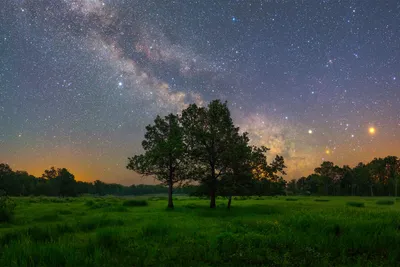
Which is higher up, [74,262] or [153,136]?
[153,136]

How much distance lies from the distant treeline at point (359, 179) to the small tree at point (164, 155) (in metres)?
125

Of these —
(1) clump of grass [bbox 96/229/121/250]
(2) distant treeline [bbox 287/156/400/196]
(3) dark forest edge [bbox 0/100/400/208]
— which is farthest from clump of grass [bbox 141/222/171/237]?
(2) distant treeline [bbox 287/156/400/196]

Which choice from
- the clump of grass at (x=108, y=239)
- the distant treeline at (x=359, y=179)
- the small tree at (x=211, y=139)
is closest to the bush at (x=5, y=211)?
the clump of grass at (x=108, y=239)

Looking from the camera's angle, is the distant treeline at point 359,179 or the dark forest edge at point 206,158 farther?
the distant treeline at point 359,179

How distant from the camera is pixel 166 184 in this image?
4150cm

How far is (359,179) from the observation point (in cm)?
14188

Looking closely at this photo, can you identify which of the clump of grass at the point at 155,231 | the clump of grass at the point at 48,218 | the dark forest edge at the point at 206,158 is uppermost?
the dark forest edge at the point at 206,158

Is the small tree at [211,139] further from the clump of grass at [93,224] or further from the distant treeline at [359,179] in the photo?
the distant treeline at [359,179]

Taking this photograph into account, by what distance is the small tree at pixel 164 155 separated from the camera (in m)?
37.5

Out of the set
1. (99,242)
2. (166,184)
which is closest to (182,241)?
(99,242)

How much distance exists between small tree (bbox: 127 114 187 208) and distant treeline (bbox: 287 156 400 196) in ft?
410

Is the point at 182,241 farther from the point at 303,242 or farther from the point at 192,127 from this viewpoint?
the point at 192,127

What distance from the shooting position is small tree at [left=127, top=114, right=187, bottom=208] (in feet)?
123

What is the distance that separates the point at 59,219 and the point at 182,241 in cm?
1737
